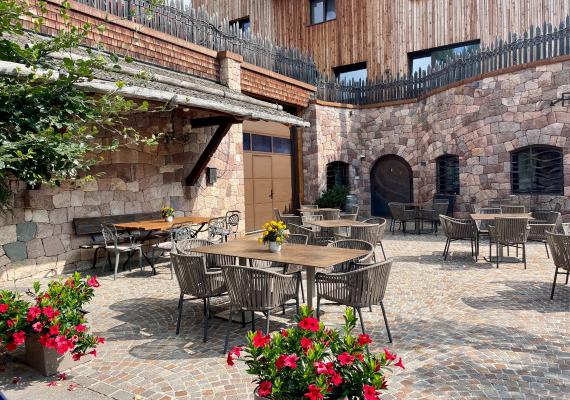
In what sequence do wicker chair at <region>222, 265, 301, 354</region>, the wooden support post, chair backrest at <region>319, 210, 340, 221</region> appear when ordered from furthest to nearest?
chair backrest at <region>319, 210, 340, 221</region>, the wooden support post, wicker chair at <region>222, 265, 301, 354</region>

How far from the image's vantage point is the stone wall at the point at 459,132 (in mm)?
10250

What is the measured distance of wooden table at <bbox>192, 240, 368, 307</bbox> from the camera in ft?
13.4

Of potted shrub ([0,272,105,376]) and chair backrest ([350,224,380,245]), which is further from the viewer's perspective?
chair backrest ([350,224,380,245])

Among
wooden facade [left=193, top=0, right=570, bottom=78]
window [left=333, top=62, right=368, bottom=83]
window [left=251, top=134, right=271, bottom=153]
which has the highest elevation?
wooden facade [left=193, top=0, right=570, bottom=78]

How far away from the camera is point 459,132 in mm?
11969

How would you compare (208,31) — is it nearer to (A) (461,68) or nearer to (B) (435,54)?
(A) (461,68)

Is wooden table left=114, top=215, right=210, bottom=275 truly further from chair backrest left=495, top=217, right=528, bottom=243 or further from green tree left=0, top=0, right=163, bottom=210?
chair backrest left=495, top=217, right=528, bottom=243

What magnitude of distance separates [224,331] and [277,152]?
898 cm

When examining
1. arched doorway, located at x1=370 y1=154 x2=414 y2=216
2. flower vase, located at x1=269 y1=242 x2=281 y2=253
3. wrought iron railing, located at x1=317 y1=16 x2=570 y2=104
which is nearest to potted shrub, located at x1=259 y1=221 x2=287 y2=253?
flower vase, located at x1=269 y1=242 x2=281 y2=253

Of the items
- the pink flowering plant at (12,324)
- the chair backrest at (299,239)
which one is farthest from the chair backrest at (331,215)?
the pink flowering plant at (12,324)

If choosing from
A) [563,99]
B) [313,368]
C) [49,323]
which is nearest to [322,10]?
[563,99]

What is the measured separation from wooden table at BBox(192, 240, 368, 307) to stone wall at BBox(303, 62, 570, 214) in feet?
26.6

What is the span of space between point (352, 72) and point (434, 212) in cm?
788

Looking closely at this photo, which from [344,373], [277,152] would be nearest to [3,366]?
[344,373]
